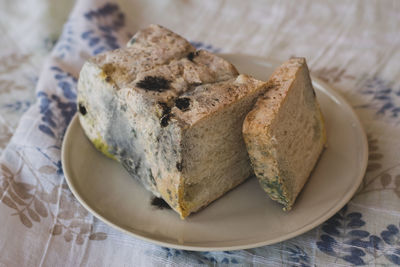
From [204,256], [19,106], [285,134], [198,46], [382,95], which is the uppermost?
[285,134]

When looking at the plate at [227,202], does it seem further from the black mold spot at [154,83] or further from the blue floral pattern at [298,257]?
the black mold spot at [154,83]

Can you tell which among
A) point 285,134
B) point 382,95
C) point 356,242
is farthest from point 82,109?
point 382,95

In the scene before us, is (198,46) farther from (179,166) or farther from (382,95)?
(179,166)

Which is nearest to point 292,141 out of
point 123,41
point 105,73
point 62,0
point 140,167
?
point 140,167

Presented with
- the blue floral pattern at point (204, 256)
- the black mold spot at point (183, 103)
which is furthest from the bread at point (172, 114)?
the blue floral pattern at point (204, 256)

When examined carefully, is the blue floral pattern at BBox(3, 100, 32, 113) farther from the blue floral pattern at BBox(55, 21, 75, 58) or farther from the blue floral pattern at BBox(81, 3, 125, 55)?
the blue floral pattern at BBox(81, 3, 125, 55)

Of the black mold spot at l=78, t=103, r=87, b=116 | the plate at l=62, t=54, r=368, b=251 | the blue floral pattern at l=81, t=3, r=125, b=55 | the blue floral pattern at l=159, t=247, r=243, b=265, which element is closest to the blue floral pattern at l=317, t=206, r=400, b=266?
the plate at l=62, t=54, r=368, b=251

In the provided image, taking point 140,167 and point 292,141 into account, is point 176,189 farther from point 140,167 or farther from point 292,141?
point 292,141
